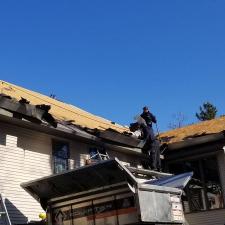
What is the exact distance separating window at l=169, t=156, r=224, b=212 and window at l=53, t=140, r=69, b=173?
5.73 metres

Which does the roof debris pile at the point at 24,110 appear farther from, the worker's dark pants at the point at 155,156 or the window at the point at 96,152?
the worker's dark pants at the point at 155,156

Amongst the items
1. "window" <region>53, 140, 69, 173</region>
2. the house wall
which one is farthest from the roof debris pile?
"window" <region>53, 140, 69, 173</region>

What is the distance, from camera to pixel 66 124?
44.6 ft

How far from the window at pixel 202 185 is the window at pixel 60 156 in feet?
18.8

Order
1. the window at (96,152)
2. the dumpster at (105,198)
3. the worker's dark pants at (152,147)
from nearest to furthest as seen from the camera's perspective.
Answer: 1. the dumpster at (105,198)
2. the window at (96,152)
3. the worker's dark pants at (152,147)

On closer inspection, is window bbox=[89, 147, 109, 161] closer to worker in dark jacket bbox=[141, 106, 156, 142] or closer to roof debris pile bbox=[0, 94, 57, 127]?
worker in dark jacket bbox=[141, 106, 156, 142]

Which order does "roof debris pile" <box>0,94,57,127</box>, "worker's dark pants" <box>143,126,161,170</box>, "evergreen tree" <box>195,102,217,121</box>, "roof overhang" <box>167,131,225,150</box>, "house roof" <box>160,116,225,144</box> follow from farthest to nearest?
"evergreen tree" <box>195,102,217,121</box> → "house roof" <box>160,116,225,144</box> → "roof overhang" <box>167,131,225,150</box> → "worker's dark pants" <box>143,126,161,170</box> → "roof debris pile" <box>0,94,57,127</box>

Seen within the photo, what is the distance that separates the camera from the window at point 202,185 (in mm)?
17219

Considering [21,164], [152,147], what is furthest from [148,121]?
[21,164]

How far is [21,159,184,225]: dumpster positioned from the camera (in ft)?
26.1

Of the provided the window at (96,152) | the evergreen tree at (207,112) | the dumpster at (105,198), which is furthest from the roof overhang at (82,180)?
the evergreen tree at (207,112)

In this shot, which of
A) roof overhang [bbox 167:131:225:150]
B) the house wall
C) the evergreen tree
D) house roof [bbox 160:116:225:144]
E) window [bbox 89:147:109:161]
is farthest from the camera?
the evergreen tree

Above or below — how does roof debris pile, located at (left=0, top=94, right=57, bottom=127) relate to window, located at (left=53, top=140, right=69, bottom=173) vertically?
above

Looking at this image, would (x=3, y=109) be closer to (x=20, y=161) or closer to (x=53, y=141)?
(x=20, y=161)
